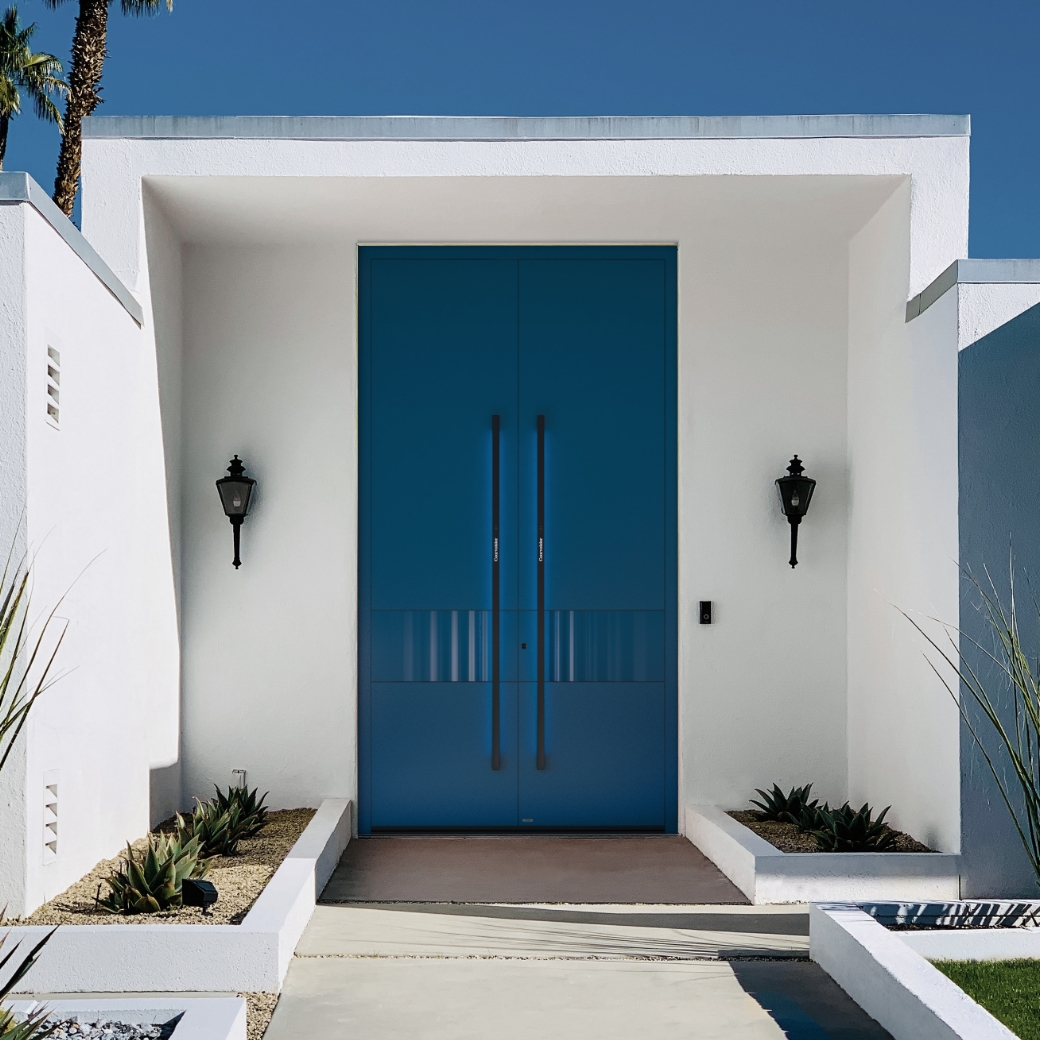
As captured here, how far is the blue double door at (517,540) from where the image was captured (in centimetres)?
659

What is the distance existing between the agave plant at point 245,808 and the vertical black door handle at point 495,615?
127 centimetres

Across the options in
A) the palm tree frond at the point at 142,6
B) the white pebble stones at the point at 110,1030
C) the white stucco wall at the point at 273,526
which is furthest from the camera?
the palm tree frond at the point at 142,6

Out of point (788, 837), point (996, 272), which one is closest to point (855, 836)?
point (788, 837)

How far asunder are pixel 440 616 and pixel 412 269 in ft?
6.40

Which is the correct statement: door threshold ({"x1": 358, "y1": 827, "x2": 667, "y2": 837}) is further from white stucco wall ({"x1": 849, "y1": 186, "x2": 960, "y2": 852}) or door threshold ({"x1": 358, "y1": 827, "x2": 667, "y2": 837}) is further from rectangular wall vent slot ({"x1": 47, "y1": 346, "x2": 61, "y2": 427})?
rectangular wall vent slot ({"x1": 47, "y1": 346, "x2": 61, "y2": 427})

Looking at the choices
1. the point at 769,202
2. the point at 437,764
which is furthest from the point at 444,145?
the point at 437,764

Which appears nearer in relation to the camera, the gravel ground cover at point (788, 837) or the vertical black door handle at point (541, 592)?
the gravel ground cover at point (788, 837)

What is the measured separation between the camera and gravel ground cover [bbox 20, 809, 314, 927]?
4156 mm

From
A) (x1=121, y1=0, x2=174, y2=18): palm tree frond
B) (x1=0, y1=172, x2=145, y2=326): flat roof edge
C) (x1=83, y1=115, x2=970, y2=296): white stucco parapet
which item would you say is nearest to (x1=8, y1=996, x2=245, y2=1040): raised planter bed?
(x1=0, y1=172, x2=145, y2=326): flat roof edge

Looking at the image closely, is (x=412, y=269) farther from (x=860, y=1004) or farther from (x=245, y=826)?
(x=860, y=1004)

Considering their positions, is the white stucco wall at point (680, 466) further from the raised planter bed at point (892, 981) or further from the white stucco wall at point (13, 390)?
the raised planter bed at point (892, 981)

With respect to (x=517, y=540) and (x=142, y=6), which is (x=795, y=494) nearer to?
(x=517, y=540)

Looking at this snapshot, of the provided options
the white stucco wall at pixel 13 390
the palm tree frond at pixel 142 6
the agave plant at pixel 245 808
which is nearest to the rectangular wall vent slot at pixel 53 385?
the white stucco wall at pixel 13 390

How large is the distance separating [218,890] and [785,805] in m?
2.92
